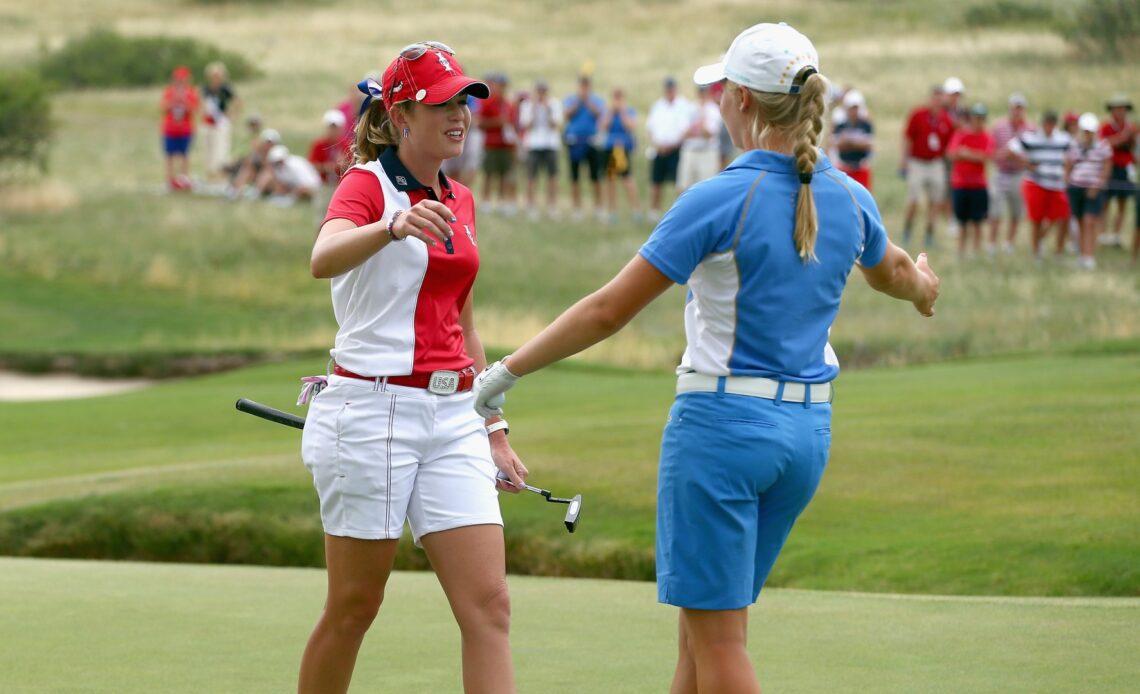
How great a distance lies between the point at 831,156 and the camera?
24938mm

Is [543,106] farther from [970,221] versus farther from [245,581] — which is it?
[245,581]

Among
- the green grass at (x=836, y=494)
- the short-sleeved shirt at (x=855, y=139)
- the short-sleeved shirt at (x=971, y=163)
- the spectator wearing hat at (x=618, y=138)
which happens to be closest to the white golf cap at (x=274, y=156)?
the spectator wearing hat at (x=618, y=138)

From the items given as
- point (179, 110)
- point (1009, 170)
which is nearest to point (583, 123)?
point (1009, 170)

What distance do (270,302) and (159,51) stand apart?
35072 millimetres

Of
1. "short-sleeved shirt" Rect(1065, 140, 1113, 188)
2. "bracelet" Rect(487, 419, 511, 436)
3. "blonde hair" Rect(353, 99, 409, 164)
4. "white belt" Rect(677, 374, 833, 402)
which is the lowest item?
"short-sleeved shirt" Rect(1065, 140, 1113, 188)

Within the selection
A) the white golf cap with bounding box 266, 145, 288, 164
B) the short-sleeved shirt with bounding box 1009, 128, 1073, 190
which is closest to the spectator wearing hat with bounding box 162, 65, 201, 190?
the white golf cap with bounding box 266, 145, 288, 164

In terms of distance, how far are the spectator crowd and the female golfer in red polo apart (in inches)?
634

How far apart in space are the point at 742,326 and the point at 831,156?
2123 cm

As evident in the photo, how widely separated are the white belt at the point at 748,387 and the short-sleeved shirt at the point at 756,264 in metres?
0.01

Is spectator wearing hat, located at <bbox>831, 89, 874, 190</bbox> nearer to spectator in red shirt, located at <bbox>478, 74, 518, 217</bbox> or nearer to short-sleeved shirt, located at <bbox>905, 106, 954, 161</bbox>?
short-sleeved shirt, located at <bbox>905, 106, 954, 161</bbox>

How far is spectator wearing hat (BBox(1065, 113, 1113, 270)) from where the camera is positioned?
22.3 meters

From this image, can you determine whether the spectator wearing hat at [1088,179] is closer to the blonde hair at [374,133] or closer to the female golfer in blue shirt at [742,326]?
the blonde hair at [374,133]

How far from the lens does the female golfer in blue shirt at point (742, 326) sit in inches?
161

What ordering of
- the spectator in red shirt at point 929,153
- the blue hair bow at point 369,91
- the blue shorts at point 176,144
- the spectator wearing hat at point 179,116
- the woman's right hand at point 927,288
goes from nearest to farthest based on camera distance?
the woman's right hand at point 927,288, the blue hair bow at point 369,91, the spectator in red shirt at point 929,153, the spectator wearing hat at point 179,116, the blue shorts at point 176,144
